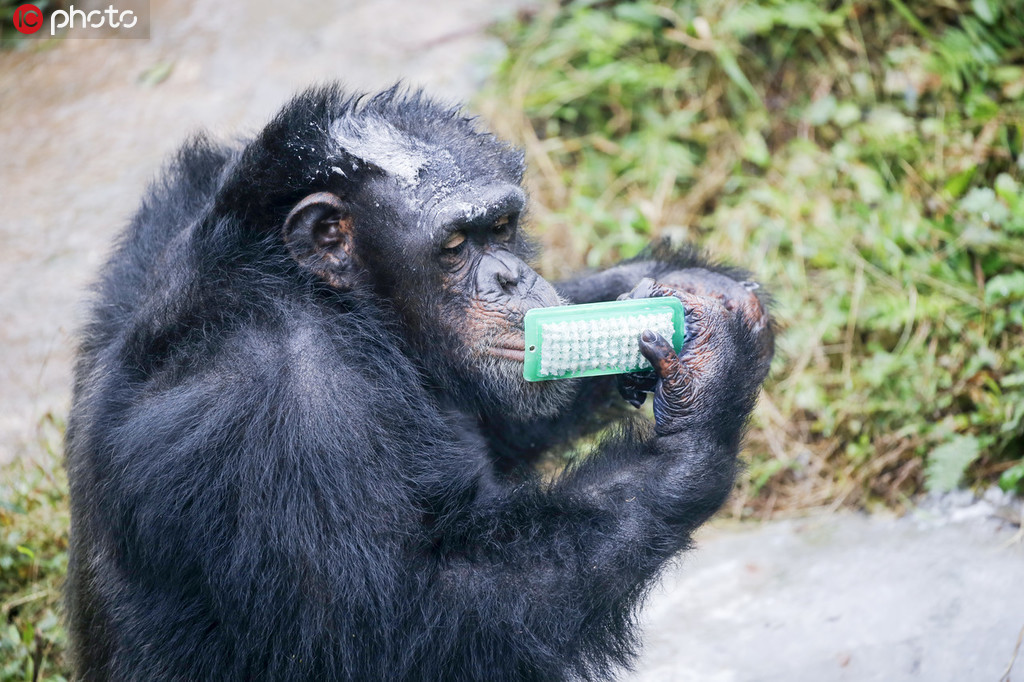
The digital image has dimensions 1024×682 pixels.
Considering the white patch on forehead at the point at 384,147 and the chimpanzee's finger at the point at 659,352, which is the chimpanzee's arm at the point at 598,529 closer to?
the chimpanzee's finger at the point at 659,352

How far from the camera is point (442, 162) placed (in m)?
3.72

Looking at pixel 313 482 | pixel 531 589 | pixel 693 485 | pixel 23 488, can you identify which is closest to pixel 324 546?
pixel 313 482

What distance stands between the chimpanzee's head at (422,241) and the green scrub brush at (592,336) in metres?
0.11

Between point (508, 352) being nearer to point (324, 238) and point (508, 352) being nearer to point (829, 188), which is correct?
point (324, 238)

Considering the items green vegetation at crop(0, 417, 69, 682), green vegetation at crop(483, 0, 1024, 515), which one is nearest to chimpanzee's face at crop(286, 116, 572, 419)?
green vegetation at crop(483, 0, 1024, 515)

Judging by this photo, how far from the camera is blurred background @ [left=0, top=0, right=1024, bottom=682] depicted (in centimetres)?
447

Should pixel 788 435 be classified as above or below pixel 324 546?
below

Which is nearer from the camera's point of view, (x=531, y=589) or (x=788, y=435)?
(x=531, y=589)

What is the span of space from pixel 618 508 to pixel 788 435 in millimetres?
2615

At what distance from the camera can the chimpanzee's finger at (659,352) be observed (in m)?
3.46

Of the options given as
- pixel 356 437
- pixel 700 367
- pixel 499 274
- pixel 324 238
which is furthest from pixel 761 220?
pixel 356 437

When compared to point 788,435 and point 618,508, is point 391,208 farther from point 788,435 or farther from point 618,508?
point 788,435

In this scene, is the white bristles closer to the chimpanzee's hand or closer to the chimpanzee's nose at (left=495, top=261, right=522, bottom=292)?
the chimpanzee's hand

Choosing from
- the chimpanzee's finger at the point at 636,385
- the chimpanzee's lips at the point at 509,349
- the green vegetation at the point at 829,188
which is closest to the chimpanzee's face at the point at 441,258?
the chimpanzee's lips at the point at 509,349
